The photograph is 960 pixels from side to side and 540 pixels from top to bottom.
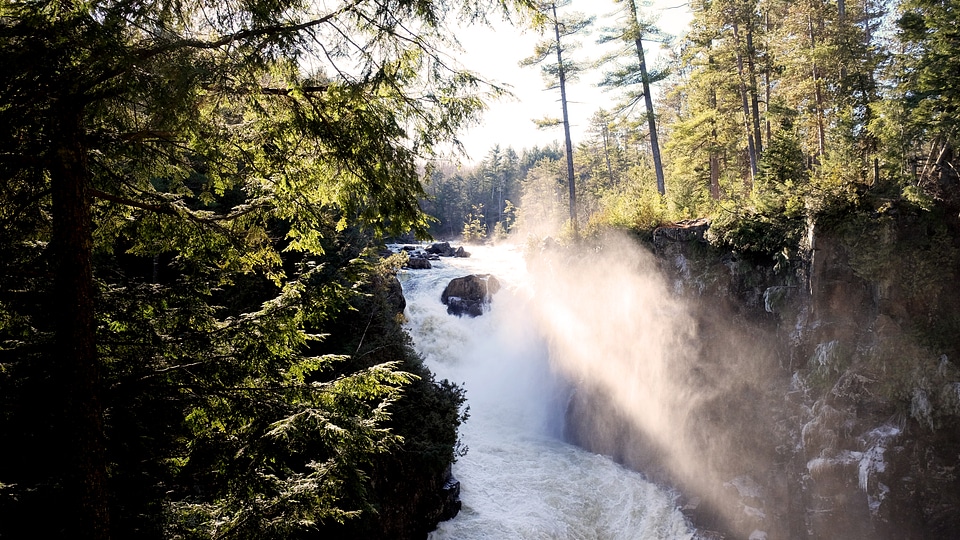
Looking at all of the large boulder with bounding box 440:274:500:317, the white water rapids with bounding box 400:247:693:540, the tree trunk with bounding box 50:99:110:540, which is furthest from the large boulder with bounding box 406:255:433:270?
the tree trunk with bounding box 50:99:110:540

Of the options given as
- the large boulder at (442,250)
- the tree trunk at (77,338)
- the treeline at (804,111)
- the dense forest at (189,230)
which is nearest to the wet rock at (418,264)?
the large boulder at (442,250)

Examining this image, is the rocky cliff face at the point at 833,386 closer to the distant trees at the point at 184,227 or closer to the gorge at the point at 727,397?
the gorge at the point at 727,397

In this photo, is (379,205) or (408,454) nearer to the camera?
(379,205)

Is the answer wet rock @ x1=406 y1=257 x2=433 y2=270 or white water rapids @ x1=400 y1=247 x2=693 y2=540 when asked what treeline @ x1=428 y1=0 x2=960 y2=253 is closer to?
white water rapids @ x1=400 y1=247 x2=693 y2=540

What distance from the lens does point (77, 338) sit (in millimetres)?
3486

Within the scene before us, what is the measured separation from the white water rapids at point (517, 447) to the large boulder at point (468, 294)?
45cm

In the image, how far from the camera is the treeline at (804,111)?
11242 millimetres

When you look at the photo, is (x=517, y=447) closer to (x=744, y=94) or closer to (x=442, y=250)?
(x=744, y=94)

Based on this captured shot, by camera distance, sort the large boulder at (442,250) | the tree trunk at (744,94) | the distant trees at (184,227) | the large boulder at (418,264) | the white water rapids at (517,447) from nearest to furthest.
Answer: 1. the distant trees at (184,227)
2. the white water rapids at (517,447)
3. the tree trunk at (744,94)
4. the large boulder at (418,264)
5. the large boulder at (442,250)

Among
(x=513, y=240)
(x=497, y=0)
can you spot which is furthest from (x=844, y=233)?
(x=513, y=240)

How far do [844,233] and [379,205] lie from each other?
1301 centimetres

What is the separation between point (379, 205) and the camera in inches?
163

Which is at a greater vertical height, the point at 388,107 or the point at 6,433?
the point at 388,107

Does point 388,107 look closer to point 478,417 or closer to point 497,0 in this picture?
point 497,0
